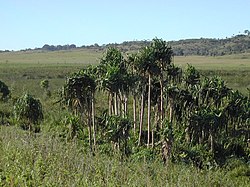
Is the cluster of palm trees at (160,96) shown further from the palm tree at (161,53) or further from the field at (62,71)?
the field at (62,71)

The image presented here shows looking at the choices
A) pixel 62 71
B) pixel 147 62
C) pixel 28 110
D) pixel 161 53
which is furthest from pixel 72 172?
pixel 62 71

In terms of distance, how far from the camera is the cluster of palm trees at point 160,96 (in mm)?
19016

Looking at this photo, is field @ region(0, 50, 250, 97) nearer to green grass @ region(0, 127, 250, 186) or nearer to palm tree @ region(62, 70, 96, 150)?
palm tree @ region(62, 70, 96, 150)

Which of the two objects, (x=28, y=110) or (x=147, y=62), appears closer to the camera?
(x=147, y=62)

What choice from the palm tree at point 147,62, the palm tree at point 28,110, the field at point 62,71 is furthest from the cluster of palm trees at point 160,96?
the field at point 62,71

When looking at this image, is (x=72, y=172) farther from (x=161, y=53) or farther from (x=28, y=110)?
(x=28, y=110)

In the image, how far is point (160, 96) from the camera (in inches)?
866

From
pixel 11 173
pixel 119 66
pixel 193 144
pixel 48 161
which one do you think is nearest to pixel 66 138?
pixel 119 66

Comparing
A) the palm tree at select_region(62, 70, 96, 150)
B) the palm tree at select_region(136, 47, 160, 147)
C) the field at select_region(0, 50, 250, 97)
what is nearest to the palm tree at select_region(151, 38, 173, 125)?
the palm tree at select_region(136, 47, 160, 147)

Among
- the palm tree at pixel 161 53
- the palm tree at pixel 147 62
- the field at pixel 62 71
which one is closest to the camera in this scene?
the palm tree at pixel 147 62

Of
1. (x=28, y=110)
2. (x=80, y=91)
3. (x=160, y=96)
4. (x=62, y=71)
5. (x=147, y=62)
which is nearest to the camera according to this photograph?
(x=80, y=91)

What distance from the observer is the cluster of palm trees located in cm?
1902

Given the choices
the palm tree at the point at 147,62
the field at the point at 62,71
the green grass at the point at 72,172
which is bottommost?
the field at the point at 62,71

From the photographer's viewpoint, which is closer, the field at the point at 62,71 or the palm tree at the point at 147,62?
the palm tree at the point at 147,62
